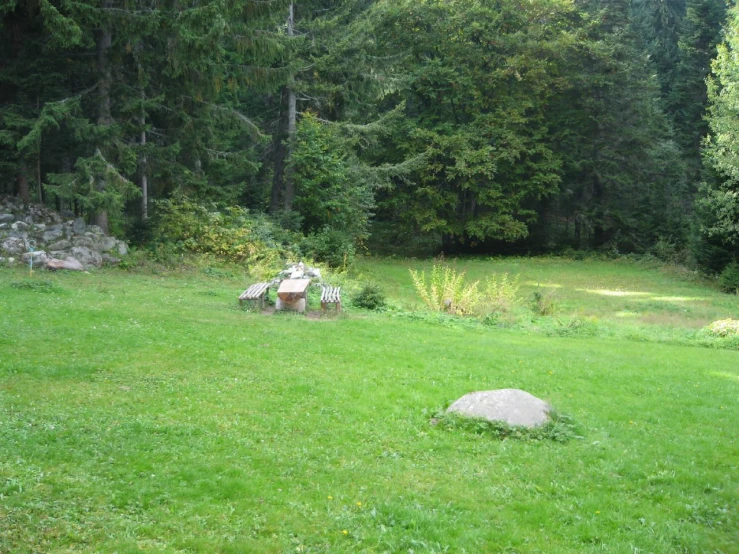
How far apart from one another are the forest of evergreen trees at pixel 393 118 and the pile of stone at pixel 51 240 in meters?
0.84

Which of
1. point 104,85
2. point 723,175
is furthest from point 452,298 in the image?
point 723,175

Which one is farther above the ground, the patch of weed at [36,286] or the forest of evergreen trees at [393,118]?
the forest of evergreen trees at [393,118]

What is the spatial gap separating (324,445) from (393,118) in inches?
1075

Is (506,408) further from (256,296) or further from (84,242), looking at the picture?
(84,242)

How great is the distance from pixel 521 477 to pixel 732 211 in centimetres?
2148

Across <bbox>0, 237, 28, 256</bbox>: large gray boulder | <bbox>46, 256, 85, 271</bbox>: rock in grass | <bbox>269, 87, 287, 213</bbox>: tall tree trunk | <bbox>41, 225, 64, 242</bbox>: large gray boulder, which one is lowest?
<bbox>46, 256, 85, 271</bbox>: rock in grass

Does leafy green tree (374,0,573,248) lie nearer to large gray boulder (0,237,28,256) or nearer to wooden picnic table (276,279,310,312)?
wooden picnic table (276,279,310,312)

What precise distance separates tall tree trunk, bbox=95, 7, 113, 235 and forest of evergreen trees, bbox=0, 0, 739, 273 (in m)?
0.05

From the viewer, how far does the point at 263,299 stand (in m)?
12.8

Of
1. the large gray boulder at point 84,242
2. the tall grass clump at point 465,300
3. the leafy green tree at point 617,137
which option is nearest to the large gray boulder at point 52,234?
the large gray boulder at point 84,242

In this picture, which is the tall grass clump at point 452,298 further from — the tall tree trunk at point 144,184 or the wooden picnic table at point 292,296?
the tall tree trunk at point 144,184

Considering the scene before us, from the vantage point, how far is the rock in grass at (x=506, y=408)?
6.70m

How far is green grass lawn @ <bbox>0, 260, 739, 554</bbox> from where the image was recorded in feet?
14.5

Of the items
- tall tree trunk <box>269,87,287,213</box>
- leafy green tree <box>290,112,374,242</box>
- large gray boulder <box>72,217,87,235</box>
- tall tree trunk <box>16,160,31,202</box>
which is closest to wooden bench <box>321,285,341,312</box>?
large gray boulder <box>72,217,87,235</box>
